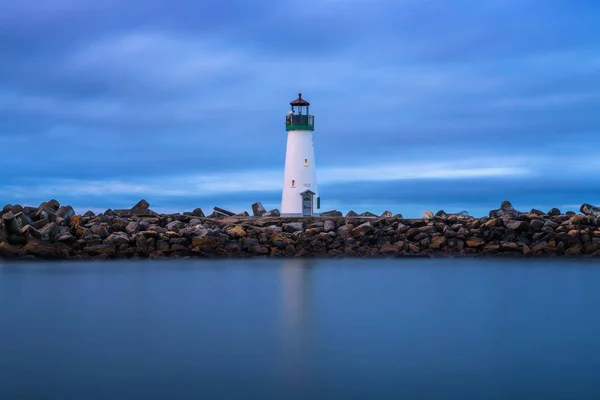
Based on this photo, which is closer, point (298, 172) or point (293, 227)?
point (293, 227)

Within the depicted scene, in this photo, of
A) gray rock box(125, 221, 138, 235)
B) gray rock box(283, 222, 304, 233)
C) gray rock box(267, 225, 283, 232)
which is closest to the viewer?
gray rock box(125, 221, 138, 235)

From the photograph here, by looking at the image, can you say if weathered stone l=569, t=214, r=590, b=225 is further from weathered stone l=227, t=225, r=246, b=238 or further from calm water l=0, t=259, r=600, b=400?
weathered stone l=227, t=225, r=246, b=238

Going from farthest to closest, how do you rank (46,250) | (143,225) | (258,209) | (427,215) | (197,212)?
(258,209), (427,215), (197,212), (143,225), (46,250)

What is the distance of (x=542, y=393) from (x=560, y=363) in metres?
1.81

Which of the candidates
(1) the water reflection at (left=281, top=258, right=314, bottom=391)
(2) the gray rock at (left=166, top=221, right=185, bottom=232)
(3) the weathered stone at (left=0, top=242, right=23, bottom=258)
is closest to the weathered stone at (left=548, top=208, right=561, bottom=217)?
(1) the water reflection at (left=281, top=258, right=314, bottom=391)

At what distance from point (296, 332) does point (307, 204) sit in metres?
16.0

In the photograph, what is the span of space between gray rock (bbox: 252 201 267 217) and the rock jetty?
10.8ft

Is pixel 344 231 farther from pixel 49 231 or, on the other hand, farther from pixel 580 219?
pixel 49 231

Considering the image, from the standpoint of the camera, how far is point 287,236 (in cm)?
2583

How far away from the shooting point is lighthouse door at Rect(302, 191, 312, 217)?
2994cm

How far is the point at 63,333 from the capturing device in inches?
543

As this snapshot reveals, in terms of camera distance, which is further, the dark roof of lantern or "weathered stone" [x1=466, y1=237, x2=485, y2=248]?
the dark roof of lantern

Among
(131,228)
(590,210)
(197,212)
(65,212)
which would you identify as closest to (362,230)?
(197,212)

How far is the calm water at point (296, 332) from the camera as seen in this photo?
1013 cm
